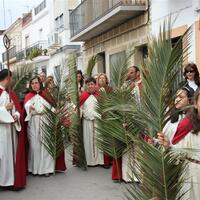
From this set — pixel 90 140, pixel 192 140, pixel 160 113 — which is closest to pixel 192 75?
pixel 90 140

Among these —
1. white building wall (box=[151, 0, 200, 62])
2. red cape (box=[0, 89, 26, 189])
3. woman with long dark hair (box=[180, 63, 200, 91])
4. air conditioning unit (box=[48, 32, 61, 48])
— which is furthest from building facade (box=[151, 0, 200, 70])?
air conditioning unit (box=[48, 32, 61, 48])

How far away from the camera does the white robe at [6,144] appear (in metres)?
6.20

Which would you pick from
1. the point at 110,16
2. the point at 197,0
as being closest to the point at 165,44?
the point at 197,0

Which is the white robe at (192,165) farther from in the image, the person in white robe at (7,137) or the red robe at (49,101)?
the red robe at (49,101)

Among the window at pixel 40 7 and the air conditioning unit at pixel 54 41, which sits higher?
the window at pixel 40 7

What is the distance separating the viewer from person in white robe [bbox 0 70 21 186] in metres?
6.21

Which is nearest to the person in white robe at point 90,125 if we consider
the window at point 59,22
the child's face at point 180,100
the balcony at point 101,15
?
the child's face at point 180,100

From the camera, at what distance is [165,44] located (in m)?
2.88

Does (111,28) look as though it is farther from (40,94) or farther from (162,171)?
(162,171)

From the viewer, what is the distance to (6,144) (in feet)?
20.5

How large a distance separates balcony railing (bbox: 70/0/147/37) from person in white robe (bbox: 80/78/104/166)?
192 inches

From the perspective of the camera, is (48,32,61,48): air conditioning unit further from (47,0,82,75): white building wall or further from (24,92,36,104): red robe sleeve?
(24,92,36,104): red robe sleeve

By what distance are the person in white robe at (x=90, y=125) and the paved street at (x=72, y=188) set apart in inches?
17.8

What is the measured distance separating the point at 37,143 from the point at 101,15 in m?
7.80
